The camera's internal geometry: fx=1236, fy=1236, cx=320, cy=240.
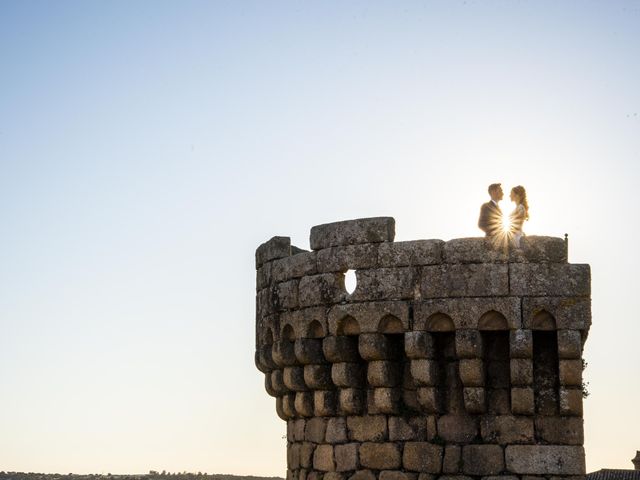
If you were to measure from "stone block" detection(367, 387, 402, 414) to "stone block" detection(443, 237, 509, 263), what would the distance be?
1.34 meters

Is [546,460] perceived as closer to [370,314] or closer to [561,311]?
[561,311]

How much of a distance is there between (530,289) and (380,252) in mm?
1459

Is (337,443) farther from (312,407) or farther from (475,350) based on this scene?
(475,350)

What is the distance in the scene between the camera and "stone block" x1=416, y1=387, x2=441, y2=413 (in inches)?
447

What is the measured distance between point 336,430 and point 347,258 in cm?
167

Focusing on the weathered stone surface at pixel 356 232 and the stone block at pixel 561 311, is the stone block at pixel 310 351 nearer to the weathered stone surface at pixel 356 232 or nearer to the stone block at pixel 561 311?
the weathered stone surface at pixel 356 232

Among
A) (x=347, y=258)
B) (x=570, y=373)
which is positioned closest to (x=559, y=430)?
(x=570, y=373)

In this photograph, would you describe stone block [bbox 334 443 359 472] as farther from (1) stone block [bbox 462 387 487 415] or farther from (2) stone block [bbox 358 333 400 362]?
(1) stone block [bbox 462 387 487 415]

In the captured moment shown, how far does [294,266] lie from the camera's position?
12555mm

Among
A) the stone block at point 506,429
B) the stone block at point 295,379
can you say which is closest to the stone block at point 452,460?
the stone block at point 506,429

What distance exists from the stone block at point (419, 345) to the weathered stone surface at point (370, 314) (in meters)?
0.13

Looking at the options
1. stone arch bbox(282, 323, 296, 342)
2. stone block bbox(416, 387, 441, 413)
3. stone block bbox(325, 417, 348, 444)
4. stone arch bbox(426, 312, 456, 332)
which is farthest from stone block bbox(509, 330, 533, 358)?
stone arch bbox(282, 323, 296, 342)

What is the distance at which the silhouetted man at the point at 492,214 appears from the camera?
1200 cm

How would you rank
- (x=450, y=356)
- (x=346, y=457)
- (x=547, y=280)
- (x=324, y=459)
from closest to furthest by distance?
(x=547, y=280) → (x=450, y=356) → (x=346, y=457) → (x=324, y=459)
